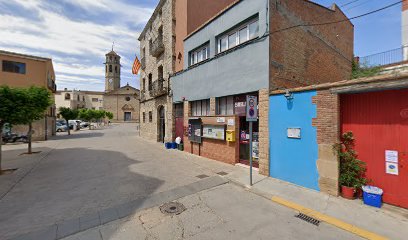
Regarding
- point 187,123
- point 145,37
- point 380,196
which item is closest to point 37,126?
point 145,37

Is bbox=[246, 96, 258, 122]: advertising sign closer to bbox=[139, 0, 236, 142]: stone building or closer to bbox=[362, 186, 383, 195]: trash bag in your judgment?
bbox=[362, 186, 383, 195]: trash bag

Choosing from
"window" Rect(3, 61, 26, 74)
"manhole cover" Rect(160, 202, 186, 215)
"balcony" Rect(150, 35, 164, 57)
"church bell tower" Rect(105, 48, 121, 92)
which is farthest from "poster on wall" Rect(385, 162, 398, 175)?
"church bell tower" Rect(105, 48, 121, 92)

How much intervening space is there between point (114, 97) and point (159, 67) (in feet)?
178

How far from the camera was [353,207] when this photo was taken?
4.95 metres

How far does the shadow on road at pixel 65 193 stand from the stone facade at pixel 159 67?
696cm

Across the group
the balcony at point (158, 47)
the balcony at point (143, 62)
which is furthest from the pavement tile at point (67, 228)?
the balcony at point (143, 62)

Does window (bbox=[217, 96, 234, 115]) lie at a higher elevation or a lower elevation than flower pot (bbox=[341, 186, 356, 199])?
higher

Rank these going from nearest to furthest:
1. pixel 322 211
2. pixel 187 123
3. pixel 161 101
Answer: pixel 322 211
pixel 187 123
pixel 161 101

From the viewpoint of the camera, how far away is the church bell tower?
66875mm

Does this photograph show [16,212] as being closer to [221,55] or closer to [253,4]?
[221,55]

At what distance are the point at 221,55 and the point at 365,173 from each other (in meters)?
7.24

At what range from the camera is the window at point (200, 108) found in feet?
36.9

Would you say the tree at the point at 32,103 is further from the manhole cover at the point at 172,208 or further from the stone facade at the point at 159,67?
the manhole cover at the point at 172,208

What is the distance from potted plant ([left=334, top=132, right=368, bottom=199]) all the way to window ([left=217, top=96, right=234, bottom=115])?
467 cm
